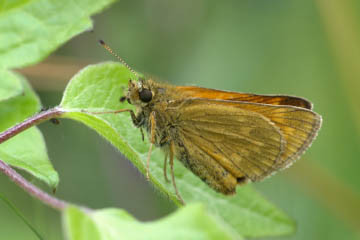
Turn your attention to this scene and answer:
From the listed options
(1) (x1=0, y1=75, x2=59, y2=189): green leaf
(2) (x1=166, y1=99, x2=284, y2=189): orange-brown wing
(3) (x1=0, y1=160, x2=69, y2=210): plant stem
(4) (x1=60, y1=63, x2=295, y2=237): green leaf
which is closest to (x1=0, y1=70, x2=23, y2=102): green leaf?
(1) (x1=0, y1=75, x2=59, y2=189): green leaf

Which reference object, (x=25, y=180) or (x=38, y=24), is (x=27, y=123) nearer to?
(x=25, y=180)

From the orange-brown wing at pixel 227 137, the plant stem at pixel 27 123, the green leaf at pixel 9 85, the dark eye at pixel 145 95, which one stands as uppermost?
the green leaf at pixel 9 85

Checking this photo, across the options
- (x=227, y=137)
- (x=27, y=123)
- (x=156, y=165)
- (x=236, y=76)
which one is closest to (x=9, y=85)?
(x=27, y=123)

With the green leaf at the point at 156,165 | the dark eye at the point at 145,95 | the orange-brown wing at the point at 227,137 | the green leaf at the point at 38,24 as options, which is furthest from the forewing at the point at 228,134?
the green leaf at the point at 38,24

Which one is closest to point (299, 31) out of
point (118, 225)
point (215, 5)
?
point (215, 5)

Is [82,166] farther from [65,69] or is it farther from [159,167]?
[159,167]

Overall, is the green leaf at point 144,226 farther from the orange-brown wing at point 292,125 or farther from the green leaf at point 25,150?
the orange-brown wing at point 292,125

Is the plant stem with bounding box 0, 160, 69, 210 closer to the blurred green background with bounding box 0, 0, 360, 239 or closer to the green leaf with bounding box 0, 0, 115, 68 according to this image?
the green leaf with bounding box 0, 0, 115, 68
